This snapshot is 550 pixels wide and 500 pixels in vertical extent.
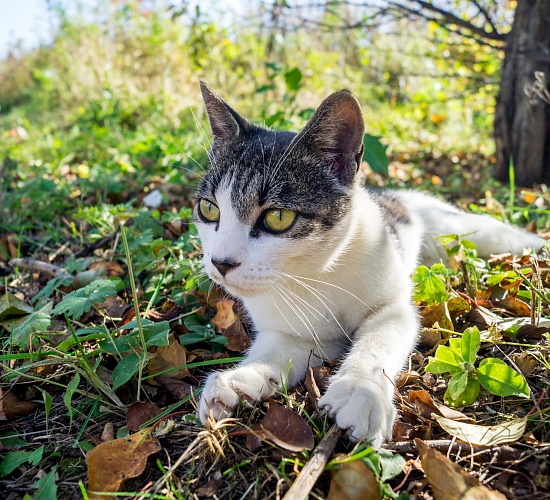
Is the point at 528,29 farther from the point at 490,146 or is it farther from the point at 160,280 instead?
the point at 160,280

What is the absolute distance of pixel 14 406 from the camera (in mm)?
1744

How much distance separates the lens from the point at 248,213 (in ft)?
5.92

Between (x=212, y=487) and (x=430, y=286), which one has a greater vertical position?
(x=430, y=286)

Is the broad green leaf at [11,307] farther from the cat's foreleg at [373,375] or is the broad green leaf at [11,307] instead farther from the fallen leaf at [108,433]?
the cat's foreleg at [373,375]

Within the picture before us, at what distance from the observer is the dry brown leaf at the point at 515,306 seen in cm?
206

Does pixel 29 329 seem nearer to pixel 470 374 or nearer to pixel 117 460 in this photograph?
pixel 117 460

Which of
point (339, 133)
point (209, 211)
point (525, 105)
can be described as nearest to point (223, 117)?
A: point (209, 211)

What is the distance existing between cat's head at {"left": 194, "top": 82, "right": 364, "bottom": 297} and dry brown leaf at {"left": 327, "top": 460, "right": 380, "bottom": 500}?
2.22 feet

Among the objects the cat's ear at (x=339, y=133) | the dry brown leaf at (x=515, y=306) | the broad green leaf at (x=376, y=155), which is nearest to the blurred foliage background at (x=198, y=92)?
the broad green leaf at (x=376, y=155)

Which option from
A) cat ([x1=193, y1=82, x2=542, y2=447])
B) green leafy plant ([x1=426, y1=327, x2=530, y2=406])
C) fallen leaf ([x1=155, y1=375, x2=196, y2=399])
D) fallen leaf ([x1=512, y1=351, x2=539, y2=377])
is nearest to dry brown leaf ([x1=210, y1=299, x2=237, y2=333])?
cat ([x1=193, y1=82, x2=542, y2=447])

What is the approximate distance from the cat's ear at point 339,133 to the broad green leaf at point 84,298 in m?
0.98

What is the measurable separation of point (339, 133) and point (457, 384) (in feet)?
3.47

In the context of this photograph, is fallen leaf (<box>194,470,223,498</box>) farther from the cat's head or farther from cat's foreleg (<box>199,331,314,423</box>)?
the cat's head

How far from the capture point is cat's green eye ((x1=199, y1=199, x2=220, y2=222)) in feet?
6.53
